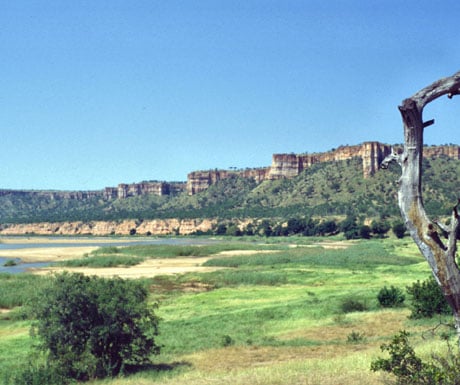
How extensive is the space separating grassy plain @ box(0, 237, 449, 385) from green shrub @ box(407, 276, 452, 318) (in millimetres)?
623

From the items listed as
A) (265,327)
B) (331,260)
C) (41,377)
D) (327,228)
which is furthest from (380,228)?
(41,377)

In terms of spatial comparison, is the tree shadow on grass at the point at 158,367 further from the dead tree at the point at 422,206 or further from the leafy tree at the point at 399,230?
the leafy tree at the point at 399,230

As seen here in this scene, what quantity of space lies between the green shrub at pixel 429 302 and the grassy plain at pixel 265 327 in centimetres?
62

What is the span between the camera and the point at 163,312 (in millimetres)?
28891

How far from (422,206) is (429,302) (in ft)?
52.8

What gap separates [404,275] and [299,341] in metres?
24.7

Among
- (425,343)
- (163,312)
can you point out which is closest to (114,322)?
(425,343)

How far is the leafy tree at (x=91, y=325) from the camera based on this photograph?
1614cm

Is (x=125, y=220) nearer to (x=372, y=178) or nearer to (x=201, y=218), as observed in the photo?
(x=201, y=218)

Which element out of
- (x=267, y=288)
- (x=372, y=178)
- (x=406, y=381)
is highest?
(x=372, y=178)

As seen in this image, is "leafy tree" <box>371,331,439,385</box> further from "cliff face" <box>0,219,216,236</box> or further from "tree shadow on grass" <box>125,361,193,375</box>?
"cliff face" <box>0,219,216,236</box>

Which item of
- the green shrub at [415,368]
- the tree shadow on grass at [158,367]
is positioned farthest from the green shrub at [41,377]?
the green shrub at [415,368]

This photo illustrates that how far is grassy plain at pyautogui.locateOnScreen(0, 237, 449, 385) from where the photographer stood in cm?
1355

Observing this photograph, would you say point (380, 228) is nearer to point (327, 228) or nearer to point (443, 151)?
point (327, 228)
